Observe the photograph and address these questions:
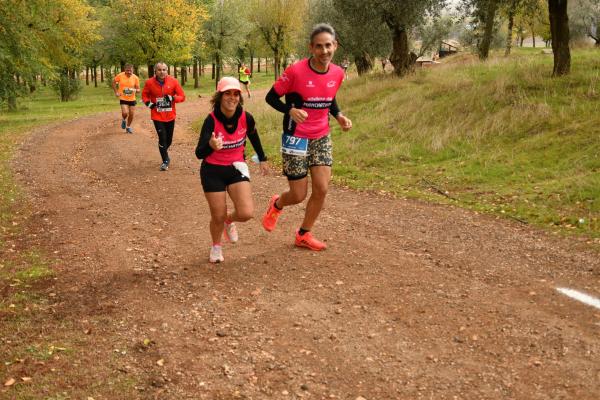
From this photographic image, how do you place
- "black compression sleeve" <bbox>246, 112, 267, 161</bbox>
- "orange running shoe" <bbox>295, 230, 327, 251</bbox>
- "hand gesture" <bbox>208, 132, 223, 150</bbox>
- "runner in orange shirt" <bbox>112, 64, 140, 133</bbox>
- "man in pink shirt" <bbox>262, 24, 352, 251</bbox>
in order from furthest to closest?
1. "runner in orange shirt" <bbox>112, 64, 140, 133</bbox>
2. "orange running shoe" <bbox>295, 230, 327, 251</bbox>
3. "black compression sleeve" <bbox>246, 112, 267, 161</bbox>
4. "man in pink shirt" <bbox>262, 24, 352, 251</bbox>
5. "hand gesture" <bbox>208, 132, 223, 150</bbox>

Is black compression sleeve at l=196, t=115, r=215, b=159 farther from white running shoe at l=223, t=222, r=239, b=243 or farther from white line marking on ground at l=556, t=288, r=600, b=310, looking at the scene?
white line marking on ground at l=556, t=288, r=600, b=310

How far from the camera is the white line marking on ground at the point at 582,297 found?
5.20 meters

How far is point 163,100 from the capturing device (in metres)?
12.3

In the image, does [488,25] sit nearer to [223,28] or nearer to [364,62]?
[364,62]

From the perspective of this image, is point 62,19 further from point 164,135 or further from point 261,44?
point 261,44

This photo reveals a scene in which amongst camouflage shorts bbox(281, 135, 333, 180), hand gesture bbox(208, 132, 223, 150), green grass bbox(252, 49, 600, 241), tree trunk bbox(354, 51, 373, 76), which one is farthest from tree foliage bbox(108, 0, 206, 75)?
hand gesture bbox(208, 132, 223, 150)

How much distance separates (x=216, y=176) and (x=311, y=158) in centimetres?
113

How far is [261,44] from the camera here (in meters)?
60.3

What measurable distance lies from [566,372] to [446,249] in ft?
9.90

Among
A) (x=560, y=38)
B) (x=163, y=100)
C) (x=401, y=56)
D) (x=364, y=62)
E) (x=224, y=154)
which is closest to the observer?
(x=224, y=154)

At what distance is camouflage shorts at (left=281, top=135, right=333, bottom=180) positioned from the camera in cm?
641

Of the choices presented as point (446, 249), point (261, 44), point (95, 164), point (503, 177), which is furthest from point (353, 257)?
point (261, 44)

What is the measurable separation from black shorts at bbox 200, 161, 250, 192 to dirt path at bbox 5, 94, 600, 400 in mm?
937

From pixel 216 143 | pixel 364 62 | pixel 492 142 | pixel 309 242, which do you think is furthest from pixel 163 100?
pixel 364 62
